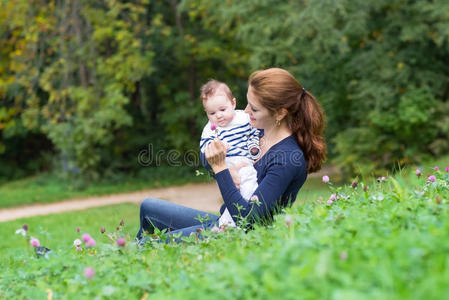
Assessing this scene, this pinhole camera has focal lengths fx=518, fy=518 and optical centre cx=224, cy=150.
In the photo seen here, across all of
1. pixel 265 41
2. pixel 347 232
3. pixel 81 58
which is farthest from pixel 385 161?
pixel 347 232

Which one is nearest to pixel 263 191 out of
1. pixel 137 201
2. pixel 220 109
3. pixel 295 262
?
pixel 220 109

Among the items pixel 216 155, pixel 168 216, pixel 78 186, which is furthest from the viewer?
pixel 78 186

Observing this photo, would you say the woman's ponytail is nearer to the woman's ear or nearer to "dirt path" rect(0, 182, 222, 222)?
the woman's ear

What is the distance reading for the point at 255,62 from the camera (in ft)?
39.4

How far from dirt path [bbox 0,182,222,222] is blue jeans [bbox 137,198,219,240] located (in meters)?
7.59

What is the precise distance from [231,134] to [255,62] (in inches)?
348

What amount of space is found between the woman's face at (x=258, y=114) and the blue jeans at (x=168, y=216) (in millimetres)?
699

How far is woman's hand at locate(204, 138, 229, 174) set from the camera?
10.1 ft

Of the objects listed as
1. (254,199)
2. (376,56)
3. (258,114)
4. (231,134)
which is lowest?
(254,199)

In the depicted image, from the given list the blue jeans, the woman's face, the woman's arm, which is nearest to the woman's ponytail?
the woman's face

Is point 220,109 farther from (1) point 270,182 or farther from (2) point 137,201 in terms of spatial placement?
(2) point 137,201

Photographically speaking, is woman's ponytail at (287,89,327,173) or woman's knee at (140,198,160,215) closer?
woman's ponytail at (287,89,327,173)

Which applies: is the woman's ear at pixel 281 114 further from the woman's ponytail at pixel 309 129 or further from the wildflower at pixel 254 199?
the wildflower at pixel 254 199

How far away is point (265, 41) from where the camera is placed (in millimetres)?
12305
